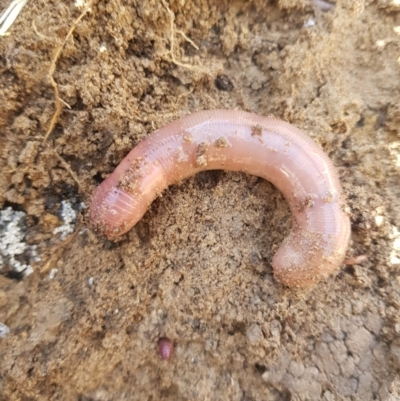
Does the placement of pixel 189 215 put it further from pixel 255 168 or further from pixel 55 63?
pixel 55 63

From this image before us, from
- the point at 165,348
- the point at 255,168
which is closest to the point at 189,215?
the point at 255,168

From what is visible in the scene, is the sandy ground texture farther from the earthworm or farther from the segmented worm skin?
the segmented worm skin

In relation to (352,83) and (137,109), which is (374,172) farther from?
(137,109)

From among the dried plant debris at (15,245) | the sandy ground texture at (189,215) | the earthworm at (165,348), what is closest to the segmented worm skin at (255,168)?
the sandy ground texture at (189,215)

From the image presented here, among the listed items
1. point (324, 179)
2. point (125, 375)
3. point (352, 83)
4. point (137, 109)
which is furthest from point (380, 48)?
point (125, 375)

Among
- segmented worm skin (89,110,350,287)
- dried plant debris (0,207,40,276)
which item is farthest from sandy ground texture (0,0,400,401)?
segmented worm skin (89,110,350,287)

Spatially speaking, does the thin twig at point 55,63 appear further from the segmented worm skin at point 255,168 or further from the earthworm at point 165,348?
the earthworm at point 165,348
